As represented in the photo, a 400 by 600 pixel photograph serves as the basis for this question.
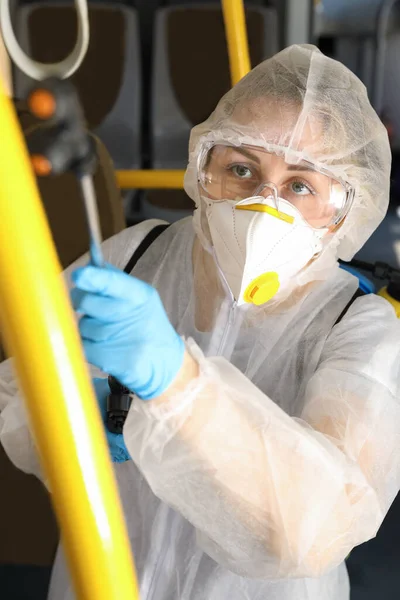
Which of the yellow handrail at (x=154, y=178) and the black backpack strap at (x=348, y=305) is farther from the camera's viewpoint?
the yellow handrail at (x=154, y=178)

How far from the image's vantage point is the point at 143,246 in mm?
1213

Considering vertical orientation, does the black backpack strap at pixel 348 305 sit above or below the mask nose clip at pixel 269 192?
below

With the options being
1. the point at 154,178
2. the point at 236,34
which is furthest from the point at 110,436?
the point at 154,178

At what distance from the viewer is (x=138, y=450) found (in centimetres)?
64

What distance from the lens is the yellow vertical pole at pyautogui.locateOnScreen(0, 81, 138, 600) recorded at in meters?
0.38

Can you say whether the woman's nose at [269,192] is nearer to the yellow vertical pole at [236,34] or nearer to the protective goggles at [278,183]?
the protective goggles at [278,183]

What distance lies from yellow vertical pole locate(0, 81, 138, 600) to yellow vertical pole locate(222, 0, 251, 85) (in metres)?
1.11

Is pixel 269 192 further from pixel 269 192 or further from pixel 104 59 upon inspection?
pixel 104 59

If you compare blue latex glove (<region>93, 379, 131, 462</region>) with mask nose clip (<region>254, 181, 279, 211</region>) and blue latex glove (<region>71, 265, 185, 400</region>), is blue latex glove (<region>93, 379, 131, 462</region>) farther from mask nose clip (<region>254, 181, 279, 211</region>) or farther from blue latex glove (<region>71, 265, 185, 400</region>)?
mask nose clip (<region>254, 181, 279, 211</region>)

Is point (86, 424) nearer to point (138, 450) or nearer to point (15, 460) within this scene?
point (138, 450)

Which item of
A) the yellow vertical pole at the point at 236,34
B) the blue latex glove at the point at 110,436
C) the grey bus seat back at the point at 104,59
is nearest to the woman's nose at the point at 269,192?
the blue latex glove at the point at 110,436

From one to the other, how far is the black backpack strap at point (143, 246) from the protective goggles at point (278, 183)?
187mm

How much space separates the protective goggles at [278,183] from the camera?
1.01 m

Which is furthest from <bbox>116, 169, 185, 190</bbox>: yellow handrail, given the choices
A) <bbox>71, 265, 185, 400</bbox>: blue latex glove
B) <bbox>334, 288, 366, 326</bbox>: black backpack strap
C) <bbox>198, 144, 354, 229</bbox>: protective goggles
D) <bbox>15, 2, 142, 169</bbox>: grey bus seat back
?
<bbox>15, 2, 142, 169</bbox>: grey bus seat back
